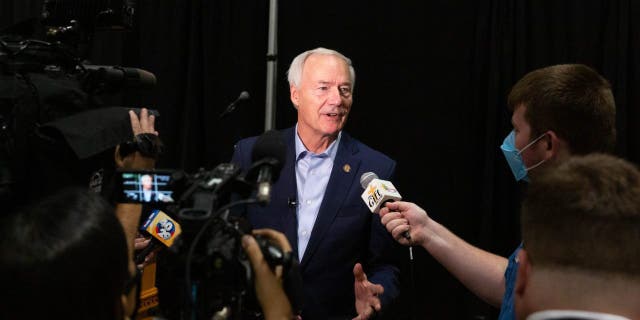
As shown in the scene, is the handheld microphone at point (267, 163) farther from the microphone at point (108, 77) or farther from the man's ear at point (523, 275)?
the microphone at point (108, 77)

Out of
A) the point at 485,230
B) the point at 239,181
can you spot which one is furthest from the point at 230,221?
the point at 485,230

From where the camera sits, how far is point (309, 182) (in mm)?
2738

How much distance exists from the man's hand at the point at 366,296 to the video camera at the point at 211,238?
87cm

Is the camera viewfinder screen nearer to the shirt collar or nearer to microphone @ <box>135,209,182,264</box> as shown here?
microphone @ <box>135,209,182,264</box>

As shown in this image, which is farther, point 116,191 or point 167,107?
point 167,107

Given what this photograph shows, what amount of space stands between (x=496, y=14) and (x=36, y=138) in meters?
2.54

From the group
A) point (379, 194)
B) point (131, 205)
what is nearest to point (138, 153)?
point (131, 205)

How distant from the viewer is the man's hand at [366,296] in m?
2.22

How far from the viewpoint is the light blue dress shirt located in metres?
2.65

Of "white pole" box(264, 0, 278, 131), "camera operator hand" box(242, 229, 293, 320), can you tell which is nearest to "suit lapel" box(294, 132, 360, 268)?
"white pole" box(264, 0, 278, 131)

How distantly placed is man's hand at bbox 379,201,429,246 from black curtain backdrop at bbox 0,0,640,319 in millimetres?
1351

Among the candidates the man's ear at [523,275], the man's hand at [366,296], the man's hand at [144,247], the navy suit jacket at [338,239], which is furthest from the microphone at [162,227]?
the man's ear at [523,275]

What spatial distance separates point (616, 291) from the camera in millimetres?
1060

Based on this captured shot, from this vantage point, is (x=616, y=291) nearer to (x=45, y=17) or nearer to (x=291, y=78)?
(x=45, y=17)
